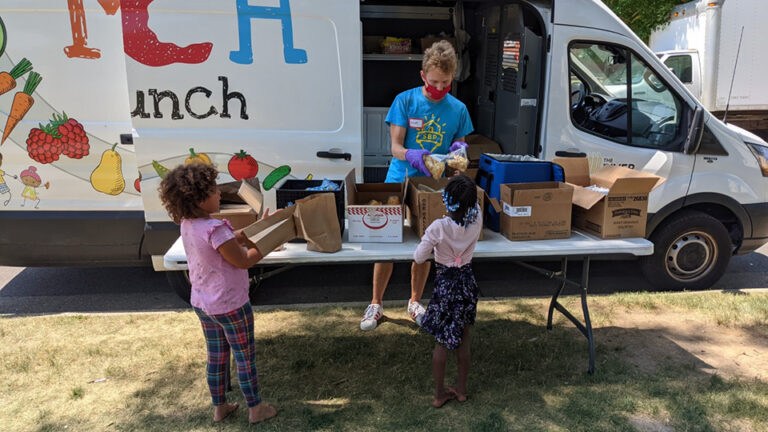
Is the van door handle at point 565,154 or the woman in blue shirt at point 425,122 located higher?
the woman in blue shirt at point 425,122

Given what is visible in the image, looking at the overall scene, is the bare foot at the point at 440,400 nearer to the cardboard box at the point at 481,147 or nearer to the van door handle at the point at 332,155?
the van door handle at the point at 332,155

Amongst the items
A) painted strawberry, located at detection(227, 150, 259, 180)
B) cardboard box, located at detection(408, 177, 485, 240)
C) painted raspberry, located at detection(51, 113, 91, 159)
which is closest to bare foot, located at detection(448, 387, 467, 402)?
cardboard box, located at detection(408, 177, 485, 240)

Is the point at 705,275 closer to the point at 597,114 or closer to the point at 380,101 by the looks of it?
the point at 597,114

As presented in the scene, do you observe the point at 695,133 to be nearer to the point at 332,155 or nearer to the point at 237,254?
the point at 332,155

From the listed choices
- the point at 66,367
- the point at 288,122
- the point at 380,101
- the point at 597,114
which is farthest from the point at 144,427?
the point at 380,101

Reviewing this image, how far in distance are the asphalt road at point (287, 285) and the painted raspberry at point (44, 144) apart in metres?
1.28

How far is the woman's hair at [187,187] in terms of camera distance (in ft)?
7.52

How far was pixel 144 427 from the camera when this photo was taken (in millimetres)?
2727

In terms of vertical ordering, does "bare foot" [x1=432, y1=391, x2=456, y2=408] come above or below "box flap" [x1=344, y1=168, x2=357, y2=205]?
below

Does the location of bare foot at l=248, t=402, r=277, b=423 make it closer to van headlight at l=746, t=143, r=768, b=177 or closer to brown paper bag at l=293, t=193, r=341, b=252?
brown paper bag at l=293, t=193, r=341, b=252

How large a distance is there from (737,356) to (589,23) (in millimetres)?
2565

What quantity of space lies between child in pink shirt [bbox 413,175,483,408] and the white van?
155 cm

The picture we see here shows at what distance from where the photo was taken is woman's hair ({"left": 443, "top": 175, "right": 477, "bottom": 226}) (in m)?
2.56

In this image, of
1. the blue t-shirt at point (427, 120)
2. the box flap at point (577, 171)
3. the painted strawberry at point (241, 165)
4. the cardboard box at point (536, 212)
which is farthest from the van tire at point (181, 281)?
the box flap at point (577, 171)
